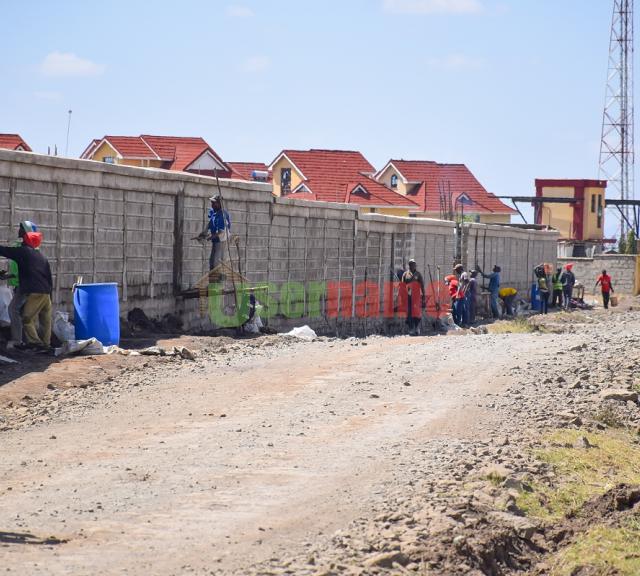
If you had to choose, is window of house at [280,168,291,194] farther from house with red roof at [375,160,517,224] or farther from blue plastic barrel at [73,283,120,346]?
blue plastic barrel at [73,283,120,346]

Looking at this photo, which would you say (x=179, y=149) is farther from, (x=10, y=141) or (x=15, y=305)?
(x=15, y=305)

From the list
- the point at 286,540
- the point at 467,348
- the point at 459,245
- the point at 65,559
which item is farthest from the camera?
the point at 459,245

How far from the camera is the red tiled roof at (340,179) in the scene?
245 feet

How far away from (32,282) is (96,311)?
1.41 m

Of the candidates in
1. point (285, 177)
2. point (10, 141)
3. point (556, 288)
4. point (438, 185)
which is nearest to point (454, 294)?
point (556, 288)

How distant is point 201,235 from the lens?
68.2 ft

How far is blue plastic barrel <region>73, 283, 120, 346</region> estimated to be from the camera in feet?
53.7

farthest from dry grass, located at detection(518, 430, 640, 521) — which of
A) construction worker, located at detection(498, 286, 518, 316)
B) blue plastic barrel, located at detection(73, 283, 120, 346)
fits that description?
construction worker, located at detection(498, 286, 518, 316)

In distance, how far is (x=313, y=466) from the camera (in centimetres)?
934

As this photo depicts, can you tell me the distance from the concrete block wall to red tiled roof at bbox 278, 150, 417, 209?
16.5 metres

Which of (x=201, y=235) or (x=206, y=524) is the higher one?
(x=201, y=235)

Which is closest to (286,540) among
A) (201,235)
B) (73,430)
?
(73,430)

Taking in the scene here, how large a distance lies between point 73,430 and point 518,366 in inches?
283

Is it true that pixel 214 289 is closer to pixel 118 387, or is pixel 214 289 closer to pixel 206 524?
pixel 118 387
